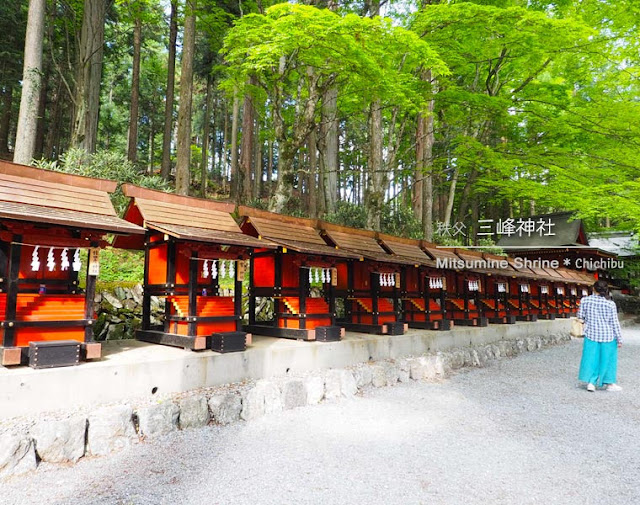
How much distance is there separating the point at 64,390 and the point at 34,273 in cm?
166

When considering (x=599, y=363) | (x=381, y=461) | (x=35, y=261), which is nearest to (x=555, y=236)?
(x=599, y=363)

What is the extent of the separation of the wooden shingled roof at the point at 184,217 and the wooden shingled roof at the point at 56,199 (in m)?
0.53

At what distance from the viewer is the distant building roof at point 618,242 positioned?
25.9m

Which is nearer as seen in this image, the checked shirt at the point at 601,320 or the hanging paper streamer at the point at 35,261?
the hanging paper streamer at the point at 35,261

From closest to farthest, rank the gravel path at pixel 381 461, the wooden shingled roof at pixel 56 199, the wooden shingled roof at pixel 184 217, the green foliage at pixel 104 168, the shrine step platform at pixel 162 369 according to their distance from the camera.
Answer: the gravel path at pixel 381 461
the shrine step platform at pixel 162 369
the wooden shingled roof at pixel 56 199
the wooden shingled roof at pixel 184 217
the green foliage at pixel 104 168

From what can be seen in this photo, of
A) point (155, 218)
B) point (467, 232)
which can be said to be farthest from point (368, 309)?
point (467, 232)

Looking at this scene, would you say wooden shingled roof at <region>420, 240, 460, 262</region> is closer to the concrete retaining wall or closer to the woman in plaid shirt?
the concrete retaining wall

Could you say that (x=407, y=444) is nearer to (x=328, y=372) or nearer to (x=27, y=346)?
(x=328, y=372)

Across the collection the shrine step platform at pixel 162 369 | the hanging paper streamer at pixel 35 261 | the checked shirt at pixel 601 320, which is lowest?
the shrine step platform at pixel 162 369

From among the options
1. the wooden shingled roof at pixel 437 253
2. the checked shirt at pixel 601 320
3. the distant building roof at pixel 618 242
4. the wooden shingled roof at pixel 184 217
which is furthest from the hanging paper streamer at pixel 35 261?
the distant building roof at pixel 618 242

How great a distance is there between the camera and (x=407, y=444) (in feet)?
15.6

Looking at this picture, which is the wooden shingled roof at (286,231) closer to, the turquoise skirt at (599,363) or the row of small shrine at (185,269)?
the row of small shrine at (185,269)

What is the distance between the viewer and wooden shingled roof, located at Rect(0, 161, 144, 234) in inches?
179

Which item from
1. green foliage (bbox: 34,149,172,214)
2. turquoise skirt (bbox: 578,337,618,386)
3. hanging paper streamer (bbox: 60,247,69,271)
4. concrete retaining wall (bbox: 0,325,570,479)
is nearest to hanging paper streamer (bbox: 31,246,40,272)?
hanging paper streamer (bbox: 60,247,69,271)
